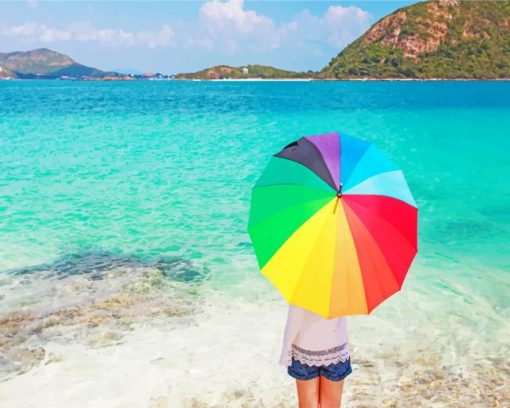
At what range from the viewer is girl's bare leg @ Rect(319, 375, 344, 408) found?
393 centimetres

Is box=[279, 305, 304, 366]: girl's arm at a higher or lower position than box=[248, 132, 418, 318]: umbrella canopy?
lower

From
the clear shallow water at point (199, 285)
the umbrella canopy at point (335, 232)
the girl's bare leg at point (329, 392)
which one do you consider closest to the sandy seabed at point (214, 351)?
the clear shallow water at point (199, 285)

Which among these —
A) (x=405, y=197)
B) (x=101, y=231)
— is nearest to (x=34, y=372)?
(x=405, y=197)

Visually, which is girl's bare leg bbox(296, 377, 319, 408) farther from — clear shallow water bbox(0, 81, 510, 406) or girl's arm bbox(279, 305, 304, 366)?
clear shallow water bbox(0, 81, 510, 406)

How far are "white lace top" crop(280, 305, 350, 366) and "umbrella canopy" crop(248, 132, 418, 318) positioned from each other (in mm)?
400

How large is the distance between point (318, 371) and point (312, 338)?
0.31 m

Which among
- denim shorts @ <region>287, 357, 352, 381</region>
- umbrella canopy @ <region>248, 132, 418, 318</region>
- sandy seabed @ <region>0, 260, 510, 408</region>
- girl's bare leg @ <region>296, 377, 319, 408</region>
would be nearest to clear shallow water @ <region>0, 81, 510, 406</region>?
sandy seabed @ <region>0, 260, 510, 408</region>

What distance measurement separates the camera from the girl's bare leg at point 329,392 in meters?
3.93

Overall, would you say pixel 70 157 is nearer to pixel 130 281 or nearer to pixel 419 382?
pixel 130 281

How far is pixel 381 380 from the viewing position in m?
6.39

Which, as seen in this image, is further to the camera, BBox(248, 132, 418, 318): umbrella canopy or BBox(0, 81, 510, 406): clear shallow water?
BBox(0, 81, 510, 406): clear shallow water

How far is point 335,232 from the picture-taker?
3256 mm

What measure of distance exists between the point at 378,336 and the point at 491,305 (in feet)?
7.66

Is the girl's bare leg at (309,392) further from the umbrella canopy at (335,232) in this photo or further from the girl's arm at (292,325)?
the umbrella canopy at (335,232)
